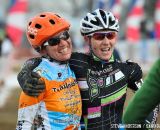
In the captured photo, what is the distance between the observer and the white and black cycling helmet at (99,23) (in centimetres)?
A: 523

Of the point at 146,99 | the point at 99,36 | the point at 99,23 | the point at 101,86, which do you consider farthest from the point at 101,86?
A: the point at 146,99

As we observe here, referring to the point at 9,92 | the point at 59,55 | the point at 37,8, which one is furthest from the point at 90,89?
the point at 37,8

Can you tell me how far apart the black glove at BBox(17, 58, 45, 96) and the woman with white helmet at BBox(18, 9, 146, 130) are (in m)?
0.45

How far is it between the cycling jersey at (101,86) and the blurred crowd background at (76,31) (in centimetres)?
716

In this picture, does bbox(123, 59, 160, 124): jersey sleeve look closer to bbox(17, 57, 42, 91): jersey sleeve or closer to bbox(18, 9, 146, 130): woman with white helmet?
bbox(17, 57, 42, 91): jersey sleeve

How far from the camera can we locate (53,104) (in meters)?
4.81

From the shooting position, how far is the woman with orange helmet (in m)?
4.75

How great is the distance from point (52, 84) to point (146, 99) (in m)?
1.88

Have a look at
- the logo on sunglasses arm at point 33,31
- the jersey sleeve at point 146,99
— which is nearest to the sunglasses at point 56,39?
the logo on sunglasses arm at point 33,31

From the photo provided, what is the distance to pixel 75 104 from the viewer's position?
16.1ft

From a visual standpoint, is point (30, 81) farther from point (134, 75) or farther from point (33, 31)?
point (134, 75)

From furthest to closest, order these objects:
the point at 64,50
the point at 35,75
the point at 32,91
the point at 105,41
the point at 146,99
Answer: the point at 105,41 < the point at 64,50 < the point at 35,75 < the point at 32,91 < the point at 146,99

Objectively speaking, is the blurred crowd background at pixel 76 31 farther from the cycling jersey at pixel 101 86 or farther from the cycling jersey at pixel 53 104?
the cycling jersey at pixel 53 104

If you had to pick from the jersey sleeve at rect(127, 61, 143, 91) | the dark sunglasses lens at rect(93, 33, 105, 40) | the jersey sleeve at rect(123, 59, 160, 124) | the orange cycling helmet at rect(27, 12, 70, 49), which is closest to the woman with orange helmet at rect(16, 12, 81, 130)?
the orange cycling helmet at rect(27, 12, 70, 49)
